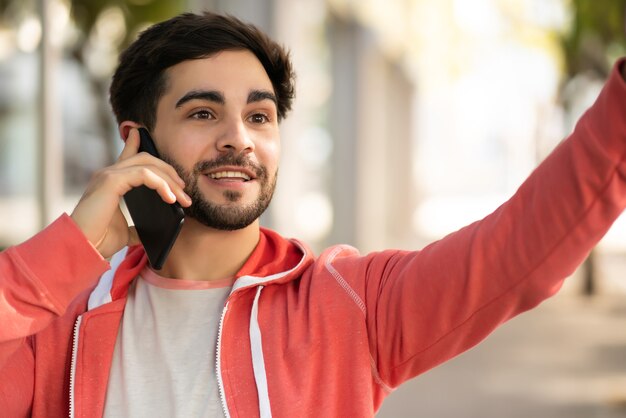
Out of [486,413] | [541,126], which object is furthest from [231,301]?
[541,126]

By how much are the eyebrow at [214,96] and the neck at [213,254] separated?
1.03ft

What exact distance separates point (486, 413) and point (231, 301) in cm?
493

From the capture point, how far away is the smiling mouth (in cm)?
260

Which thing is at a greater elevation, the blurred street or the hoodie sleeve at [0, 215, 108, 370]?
the hoodie sleeve at [0, 215, 108, 370]

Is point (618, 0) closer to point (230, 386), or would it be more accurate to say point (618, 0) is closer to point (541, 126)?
point (541, 126)

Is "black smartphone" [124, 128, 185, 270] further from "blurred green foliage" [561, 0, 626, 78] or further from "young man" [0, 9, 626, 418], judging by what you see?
"blurred green foliage" [561, 0, 626, 78]

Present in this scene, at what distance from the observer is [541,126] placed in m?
16.3

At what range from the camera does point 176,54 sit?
2703mm

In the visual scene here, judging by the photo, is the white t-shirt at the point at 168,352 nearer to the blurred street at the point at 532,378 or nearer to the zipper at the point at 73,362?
the zipper at the point at 73,362

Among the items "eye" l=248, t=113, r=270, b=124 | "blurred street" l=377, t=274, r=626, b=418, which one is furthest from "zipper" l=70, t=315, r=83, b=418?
"blurred street" l=377, t=274, r=626, b=418

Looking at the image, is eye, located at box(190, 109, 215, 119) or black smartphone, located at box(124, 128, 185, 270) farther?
eye, located at box(190, 109, 215, 119)

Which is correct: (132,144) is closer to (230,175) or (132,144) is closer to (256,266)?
(230,175)

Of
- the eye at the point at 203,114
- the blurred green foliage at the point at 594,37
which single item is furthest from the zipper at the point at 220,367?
the blurred green foliage at the point at 594,37

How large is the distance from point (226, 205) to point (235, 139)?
0.16 m
